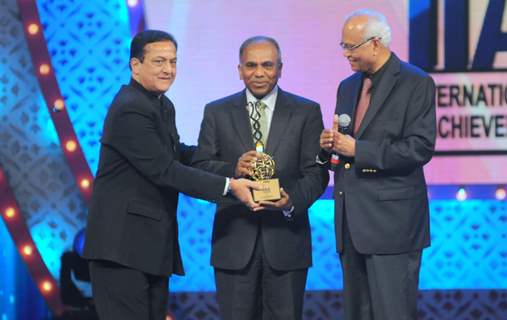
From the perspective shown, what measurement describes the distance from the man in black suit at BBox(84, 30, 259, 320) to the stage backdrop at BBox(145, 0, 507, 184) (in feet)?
4.40

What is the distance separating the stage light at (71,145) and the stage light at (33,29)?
2.02 ft

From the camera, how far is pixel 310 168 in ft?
12.9

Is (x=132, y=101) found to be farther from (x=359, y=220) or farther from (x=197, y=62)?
(x=197, y=62)

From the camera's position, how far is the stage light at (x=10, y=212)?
204 inches

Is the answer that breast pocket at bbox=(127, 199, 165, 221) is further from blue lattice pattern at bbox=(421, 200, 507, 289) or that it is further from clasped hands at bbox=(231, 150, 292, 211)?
blue lattice pattern at bbox=(421, 200, 507, 289)

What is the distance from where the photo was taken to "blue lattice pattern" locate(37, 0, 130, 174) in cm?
527

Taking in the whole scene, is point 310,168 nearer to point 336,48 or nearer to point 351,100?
point 351,100

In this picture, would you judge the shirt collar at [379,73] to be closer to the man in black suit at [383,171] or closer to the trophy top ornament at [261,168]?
the man in black suit at [383,171]

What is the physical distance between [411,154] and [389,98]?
0.82ft

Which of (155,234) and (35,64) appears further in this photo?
(35,64)

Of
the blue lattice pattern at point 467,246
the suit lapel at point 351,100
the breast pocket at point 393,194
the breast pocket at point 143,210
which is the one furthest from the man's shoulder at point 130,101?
the blue lattice pattern at point 467,246

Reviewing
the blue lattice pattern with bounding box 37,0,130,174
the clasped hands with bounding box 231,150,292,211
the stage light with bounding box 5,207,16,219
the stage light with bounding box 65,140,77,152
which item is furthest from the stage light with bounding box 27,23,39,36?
the clasped hands with bounding box 231,150,292,211

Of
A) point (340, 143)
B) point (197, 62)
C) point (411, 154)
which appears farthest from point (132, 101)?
point (197, 62)

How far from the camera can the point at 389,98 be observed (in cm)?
379
